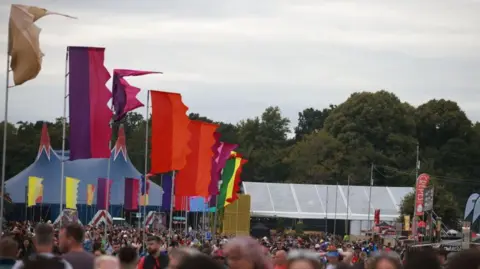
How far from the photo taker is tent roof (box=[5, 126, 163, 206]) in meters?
66.7

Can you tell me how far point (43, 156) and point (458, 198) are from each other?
2333 inches

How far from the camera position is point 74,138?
22438mm

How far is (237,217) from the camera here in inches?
2382

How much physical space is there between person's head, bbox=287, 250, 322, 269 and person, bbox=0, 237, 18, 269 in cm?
433

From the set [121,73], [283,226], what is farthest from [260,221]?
[121,73]

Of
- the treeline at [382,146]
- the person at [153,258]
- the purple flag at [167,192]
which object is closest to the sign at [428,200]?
the purple flag at [167,192]

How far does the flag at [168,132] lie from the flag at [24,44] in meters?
7.97

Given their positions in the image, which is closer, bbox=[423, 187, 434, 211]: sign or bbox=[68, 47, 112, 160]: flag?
bbox=[68, 47, 112, 160]: flag

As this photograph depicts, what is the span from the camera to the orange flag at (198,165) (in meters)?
30.5

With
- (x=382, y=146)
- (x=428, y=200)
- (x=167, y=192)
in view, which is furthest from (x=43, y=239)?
(x=382, y=146)

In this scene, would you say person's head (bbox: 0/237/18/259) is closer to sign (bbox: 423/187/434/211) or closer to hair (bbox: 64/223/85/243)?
hair (bbox: 64/223/85/243)

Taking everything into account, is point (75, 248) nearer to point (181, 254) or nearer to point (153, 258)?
point (181, 254)

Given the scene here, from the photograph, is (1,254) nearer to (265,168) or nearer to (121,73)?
(121,73)

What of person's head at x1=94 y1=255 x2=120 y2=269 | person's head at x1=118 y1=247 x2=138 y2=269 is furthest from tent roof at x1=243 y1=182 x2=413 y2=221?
person's head at x1=94 y1=255 x2=120 y2=269
